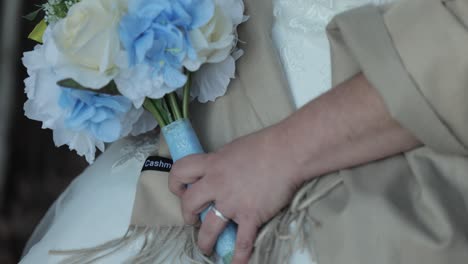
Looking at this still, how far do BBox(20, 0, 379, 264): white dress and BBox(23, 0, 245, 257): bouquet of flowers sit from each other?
0.06 metres

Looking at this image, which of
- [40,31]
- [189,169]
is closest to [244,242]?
[189,169]

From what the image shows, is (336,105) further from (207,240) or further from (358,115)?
(207,240)

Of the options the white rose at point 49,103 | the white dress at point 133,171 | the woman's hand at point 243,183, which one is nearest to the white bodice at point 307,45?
the white dress at point 133,171

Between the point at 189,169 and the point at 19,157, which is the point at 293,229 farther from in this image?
the point at 19,157

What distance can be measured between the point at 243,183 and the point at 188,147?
100mm

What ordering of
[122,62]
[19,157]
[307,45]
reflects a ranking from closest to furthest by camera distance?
[122,62]
[307,45]
[19,157]

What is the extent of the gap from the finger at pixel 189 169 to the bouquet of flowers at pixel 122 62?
0.02m

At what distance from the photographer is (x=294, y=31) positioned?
0.91 metres

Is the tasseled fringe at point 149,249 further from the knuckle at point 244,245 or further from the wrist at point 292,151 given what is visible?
the wrist at point 292,151

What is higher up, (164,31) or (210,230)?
(164,31)

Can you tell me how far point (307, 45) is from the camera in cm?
90

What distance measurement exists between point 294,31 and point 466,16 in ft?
0.85

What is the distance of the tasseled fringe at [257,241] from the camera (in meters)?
0.78

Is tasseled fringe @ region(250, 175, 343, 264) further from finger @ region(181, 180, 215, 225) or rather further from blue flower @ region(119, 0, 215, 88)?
blue flower @ region(119, 0, 215, 88)
